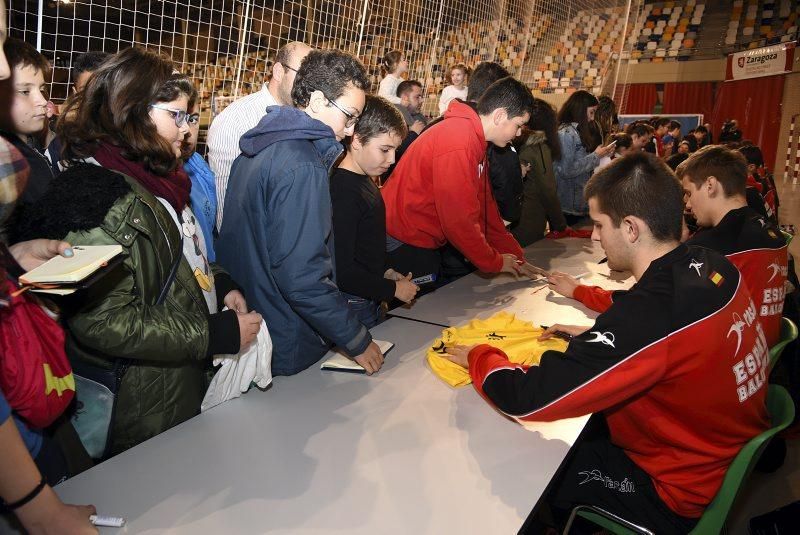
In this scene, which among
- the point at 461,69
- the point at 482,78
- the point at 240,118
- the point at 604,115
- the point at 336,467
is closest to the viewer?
the point at 336,467

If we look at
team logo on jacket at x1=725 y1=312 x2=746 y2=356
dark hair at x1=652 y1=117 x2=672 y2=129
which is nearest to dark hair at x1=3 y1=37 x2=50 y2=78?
team logo on jacket at x1=725 y1=312 x2=746 y2=356

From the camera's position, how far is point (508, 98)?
7.64ft

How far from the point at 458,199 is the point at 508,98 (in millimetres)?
525

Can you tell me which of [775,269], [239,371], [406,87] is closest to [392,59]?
[406,87]

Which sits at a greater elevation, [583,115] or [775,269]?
[583,115]

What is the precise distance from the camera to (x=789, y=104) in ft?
32.7

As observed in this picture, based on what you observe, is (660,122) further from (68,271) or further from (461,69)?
(68,271)

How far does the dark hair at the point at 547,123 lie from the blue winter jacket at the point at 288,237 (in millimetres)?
2344

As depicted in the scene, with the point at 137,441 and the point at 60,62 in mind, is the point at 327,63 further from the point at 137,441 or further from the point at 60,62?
the point at 60,62

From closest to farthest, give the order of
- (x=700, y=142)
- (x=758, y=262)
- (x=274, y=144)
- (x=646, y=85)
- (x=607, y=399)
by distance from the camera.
→ (x=607, y=399) → (x=274, y=144) → (x=758, y=262) → (x=700, y=142) → (x=646, y=85)

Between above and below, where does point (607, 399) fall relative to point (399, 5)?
below

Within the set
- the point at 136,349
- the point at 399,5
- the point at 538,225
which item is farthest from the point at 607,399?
the point at 399,5

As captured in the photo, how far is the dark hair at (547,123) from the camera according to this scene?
138 inches

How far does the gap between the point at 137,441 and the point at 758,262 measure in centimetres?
219
